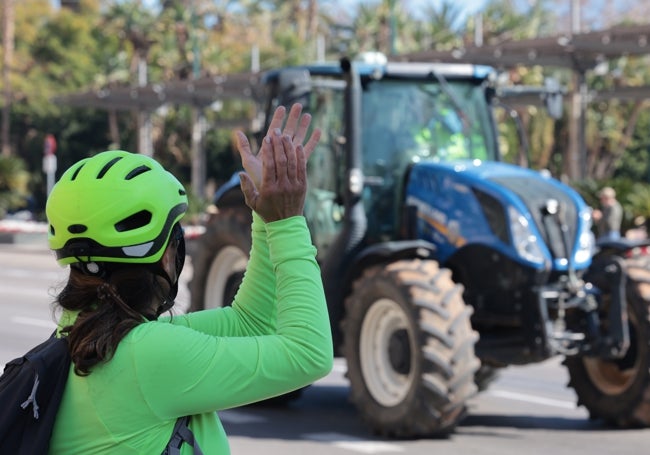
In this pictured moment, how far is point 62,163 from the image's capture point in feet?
203

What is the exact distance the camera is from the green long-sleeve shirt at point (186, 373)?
8.41 ft

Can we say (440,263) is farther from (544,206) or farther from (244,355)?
(244,355)

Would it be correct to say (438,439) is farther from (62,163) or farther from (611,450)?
(62,163)

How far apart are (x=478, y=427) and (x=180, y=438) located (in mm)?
6848

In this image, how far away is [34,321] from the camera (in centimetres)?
1645

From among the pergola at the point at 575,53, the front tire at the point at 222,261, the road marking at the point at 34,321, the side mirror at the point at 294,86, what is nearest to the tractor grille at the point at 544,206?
the side mirror at the point at 294,86

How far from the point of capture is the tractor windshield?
961cm

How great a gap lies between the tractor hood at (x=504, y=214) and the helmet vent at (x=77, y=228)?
6.38m

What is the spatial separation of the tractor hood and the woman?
6.26 meters

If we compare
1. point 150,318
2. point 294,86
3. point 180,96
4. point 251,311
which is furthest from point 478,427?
point 180,96

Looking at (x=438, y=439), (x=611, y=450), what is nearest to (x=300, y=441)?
(x=438, y=439)

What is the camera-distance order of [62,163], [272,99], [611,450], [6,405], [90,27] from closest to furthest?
[6,405]
[611,450]
[272,99]
[62,163]
[90,27]

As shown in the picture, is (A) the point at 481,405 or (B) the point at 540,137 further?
(B) the point at 540,137

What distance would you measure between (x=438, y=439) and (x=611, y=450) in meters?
1.09
